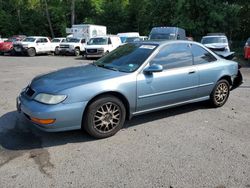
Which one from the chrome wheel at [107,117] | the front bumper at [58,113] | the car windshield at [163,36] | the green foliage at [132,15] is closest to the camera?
the front bumper at [58,113]

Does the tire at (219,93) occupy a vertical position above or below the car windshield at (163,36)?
below

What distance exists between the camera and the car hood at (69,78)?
172 inches

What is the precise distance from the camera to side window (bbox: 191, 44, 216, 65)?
5746mm

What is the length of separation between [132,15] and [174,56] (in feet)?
123

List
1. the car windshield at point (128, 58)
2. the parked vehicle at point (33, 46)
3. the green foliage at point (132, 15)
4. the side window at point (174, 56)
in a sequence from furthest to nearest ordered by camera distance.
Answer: the green foliage at point (132, 15) → the parked vehicle at point (33, 46) → the side window at point (174, 56) → the car windshield at point (128, 58)

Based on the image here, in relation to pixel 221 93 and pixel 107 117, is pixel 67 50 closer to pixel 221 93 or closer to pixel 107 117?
pixel 221 93

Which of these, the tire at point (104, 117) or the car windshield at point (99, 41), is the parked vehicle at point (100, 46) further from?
the tire at point (104, 117)

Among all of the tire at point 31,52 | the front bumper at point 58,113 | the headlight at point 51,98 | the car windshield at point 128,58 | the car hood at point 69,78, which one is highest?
the car windshield at point 128,58

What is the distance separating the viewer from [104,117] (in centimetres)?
459

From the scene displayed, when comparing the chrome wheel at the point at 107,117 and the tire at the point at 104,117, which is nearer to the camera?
the tire at the point at 104,117

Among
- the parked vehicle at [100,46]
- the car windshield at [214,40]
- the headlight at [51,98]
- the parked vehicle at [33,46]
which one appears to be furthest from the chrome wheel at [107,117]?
the parked vehicle at [33,46]

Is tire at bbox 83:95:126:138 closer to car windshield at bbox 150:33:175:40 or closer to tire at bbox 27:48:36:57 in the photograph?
car windshield at bbox 150:33:175:40

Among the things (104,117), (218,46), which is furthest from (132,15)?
(104,117)

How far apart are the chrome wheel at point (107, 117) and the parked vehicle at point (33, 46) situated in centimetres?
1950
